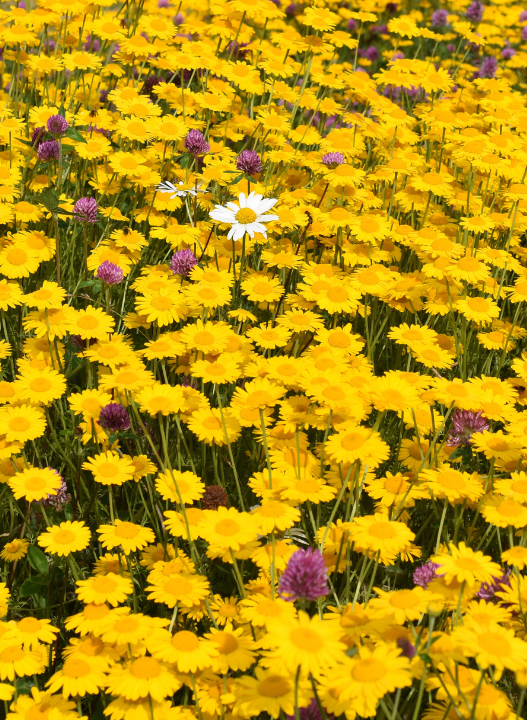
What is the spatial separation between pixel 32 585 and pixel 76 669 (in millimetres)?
503

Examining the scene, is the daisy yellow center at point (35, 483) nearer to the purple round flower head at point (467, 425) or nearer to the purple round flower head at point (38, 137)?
the purple round flower head at point (467, 425)

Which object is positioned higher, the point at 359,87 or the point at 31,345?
the point at 359,87

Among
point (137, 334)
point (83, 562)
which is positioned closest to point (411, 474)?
point (83, 562)

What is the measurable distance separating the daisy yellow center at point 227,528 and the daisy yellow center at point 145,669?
0.39m

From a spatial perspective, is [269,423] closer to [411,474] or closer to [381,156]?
[411,474]

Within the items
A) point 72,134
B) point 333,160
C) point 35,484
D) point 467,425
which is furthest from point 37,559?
point 333,160

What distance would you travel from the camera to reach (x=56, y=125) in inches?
137

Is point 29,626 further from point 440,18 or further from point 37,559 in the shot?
point 440,18

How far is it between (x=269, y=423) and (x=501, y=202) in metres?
2.32

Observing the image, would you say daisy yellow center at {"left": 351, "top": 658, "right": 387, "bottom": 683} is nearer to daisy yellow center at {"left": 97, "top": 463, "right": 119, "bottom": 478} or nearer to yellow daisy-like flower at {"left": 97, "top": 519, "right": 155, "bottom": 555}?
yellow daisy-like flower at {"left": 97, "top": 519, "right": 155, "bottom": 555}

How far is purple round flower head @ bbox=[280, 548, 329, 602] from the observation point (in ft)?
5.50

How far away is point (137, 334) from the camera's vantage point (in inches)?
139

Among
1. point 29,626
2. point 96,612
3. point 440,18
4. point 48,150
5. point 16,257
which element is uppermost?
point 440,18

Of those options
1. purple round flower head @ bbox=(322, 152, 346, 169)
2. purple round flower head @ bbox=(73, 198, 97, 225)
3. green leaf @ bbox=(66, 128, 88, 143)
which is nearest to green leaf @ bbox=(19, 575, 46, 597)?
purple round flower head @ bbox=(73, 198, 97, 225)
